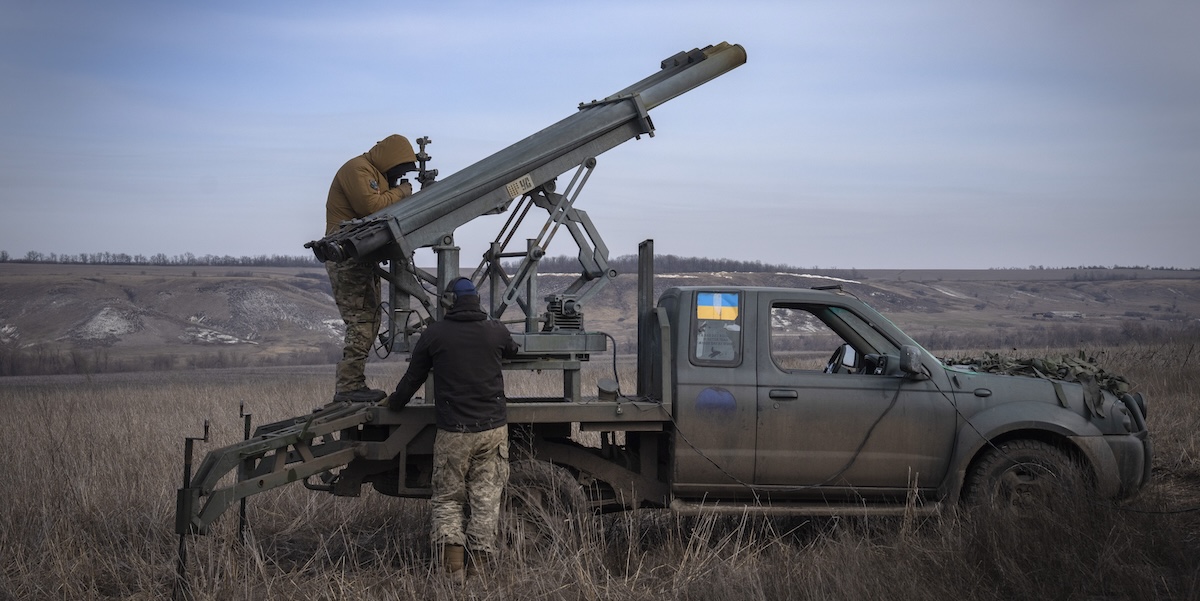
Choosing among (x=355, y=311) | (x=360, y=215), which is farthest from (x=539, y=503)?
(x=360, y=215)

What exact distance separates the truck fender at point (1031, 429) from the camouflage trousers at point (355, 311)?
4269mm

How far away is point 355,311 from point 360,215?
725mm

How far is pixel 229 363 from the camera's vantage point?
3278 cm

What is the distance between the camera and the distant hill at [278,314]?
34.8 meters

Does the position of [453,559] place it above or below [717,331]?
below

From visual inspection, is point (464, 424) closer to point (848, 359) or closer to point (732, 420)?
point (732, 420)

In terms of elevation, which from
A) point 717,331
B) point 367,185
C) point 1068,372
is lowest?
point 1068,372

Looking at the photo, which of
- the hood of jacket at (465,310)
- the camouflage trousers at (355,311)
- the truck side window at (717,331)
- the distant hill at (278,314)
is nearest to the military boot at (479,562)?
the hood of jacket at (465,310)

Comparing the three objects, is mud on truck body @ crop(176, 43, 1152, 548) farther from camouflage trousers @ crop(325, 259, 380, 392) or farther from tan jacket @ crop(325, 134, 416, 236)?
tan jacket @ crop(325, 134, 416, 236)

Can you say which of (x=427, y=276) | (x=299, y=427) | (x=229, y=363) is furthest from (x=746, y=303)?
(x=229, y=363)

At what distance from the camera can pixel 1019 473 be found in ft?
23.6

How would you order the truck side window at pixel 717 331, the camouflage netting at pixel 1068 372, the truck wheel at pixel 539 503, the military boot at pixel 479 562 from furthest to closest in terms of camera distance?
the camouflage netting at pixel 1068 372 < the truck side window at pixel 717 331 < the truck wheel at pixel 539 503 < the military boot at pixel 479 562

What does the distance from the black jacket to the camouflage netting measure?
146 inches

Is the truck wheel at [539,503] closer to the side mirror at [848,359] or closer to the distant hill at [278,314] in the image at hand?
the side mirror at [848,359]
